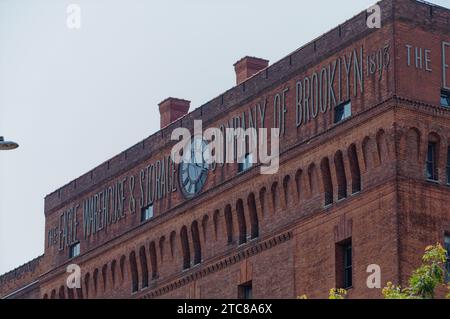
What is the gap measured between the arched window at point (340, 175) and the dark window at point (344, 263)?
5.48 feet

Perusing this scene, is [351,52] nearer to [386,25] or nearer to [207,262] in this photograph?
[386,25]

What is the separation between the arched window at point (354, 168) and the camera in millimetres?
56000

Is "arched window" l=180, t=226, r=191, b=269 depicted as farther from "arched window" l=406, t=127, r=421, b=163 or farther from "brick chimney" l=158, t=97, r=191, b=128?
"arched window" l=406, t=127, r=421, b=163

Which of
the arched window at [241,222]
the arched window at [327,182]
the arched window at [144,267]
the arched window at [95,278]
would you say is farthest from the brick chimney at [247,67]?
the arched window at [95,278]

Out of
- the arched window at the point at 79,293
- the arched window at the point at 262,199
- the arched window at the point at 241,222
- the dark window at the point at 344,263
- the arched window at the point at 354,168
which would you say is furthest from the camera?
the arched window at the point at 79,293

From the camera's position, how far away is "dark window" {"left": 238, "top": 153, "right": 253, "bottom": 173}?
203 feet

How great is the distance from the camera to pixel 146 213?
69.0 metres

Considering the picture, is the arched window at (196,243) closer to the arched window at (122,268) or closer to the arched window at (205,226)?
the arched window at (205,226)

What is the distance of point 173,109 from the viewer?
7069 cm

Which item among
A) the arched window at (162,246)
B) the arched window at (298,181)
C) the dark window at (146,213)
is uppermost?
the dark window at (146,213)

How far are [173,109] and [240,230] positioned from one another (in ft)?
32.5

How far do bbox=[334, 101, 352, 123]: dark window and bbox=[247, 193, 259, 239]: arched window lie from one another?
19.5ft

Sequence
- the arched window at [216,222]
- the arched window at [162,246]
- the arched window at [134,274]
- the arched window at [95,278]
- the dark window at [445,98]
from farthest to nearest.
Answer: the arched window at [95,278], the arched window at [134,274], the arched window at [162,246], the arched window at [216,222], the dark window at [445,98]
